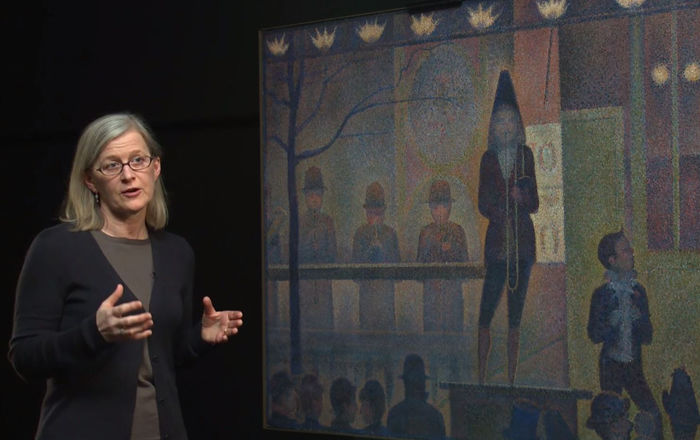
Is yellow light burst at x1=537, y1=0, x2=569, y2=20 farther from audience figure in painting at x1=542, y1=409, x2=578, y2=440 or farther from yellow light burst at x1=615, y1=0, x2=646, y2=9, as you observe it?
audience figure in painting at x1=542, y1=409, x2=578, y2=440

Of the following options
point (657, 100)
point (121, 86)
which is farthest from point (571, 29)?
point (121, 86)

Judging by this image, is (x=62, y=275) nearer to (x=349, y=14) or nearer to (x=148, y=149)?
(x=148, y=149)

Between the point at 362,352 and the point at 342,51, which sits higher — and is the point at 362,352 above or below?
below

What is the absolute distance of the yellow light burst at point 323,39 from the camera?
12.8 feet

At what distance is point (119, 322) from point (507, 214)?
5.35 ft

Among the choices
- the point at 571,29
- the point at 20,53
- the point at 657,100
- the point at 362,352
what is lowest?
the point at 362,352

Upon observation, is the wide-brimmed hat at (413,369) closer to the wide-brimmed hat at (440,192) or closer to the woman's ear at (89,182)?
the wide-brimmed hat at (440,192)

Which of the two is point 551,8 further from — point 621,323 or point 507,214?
point 621,323

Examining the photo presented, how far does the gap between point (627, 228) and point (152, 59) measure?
2518 millimetres

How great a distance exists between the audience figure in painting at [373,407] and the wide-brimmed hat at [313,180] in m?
0.88

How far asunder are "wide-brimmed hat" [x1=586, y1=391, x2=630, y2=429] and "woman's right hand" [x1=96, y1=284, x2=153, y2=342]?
171 centimetres

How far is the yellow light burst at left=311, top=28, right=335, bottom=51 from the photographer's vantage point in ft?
12.8

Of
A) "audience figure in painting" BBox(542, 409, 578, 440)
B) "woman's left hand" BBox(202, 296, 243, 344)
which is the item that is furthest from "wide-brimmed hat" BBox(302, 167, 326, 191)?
"audience figure in painting" BBox(542, 409, 578, 440)

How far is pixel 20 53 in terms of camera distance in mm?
4828
